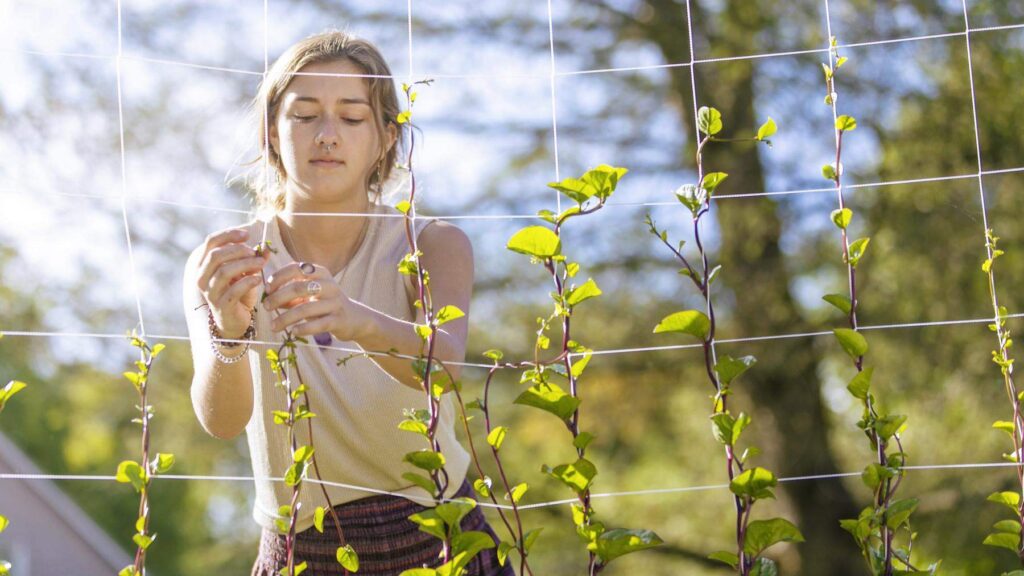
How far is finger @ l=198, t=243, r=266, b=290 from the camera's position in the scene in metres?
0.75

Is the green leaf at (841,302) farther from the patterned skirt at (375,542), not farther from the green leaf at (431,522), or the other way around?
the patterned skirt at (375,542)

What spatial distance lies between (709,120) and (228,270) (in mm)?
349

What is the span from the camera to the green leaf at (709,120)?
2.35 feet

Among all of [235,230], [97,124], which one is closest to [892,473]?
[235,230]

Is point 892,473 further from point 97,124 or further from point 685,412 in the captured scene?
point 97,124

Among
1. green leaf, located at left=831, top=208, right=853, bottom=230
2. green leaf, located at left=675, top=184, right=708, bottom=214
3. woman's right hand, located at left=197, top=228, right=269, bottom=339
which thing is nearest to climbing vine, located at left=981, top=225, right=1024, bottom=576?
green leaf, located at left=831, top=208, right=853, bottom=230

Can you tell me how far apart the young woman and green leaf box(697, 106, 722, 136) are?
320mm

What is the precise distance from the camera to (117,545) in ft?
19.4

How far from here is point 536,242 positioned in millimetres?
681

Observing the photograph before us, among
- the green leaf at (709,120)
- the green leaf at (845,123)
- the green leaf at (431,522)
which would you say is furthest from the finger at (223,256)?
the green leaf at (845,123)

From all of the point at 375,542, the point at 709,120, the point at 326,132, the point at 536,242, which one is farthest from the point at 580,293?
the point at 375,542

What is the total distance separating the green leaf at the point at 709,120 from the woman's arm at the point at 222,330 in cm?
32

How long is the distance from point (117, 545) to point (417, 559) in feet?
17.5

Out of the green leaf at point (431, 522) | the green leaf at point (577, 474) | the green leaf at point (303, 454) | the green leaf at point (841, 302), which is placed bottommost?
the green leaf at point (431, 522)
